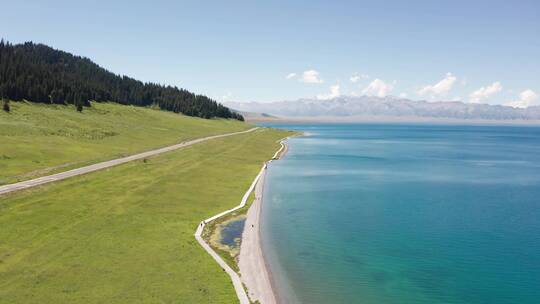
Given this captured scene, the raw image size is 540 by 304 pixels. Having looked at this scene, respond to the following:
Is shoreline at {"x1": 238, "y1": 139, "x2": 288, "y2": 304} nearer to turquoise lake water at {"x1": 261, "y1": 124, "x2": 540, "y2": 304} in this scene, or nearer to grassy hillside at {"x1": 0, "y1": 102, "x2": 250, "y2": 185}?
turquoise lake water at {"x1": 261, "y1": 124, "x2": 540, "y2": 304}

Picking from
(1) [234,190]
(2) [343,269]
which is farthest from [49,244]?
(1) [234,190]

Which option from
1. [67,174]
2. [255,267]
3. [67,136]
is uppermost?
[67,136]

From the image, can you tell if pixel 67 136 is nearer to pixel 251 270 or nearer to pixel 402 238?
pixel 251 270

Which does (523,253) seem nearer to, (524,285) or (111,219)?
(524,285)

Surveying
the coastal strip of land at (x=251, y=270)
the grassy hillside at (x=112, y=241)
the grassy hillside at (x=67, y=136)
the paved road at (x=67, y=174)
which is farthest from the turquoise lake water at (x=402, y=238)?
the grassy hillside at (x=67, y=136)

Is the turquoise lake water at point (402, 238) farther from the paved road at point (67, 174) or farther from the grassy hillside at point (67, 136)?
the grassy hillside at point (67, 136)

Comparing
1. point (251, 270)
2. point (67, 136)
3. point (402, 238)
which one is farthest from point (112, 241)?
point (67, 136)
